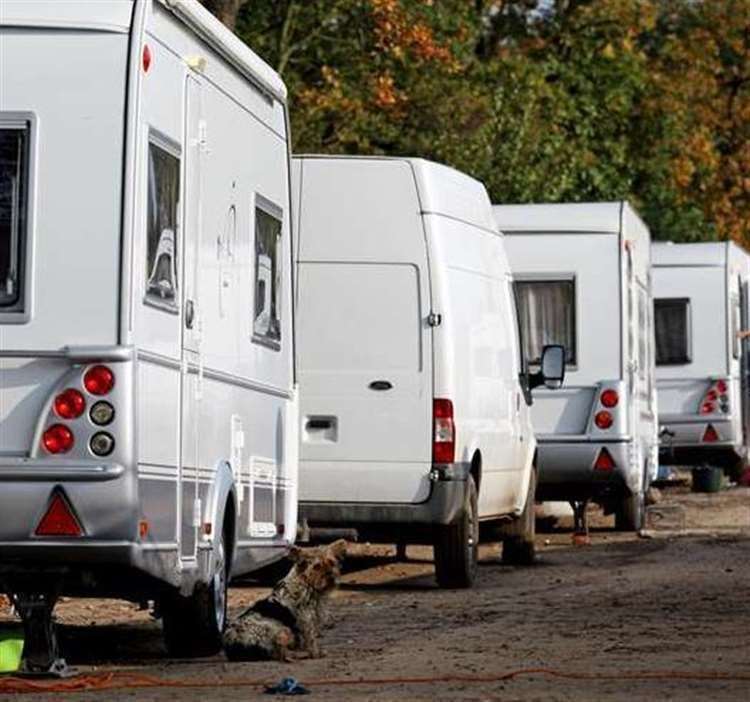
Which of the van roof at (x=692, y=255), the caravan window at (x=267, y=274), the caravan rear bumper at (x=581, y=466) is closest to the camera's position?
the caravan window at (x=267, y=274)

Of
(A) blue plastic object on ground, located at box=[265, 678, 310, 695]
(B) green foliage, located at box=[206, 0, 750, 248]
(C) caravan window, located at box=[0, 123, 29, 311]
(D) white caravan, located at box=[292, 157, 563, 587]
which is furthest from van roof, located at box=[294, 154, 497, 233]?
(B) green foliage, located at box=[206, 0, 750, 248]

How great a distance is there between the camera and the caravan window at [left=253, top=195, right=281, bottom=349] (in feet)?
45.6

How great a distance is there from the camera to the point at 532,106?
39.8 m

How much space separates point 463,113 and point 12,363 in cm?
2618

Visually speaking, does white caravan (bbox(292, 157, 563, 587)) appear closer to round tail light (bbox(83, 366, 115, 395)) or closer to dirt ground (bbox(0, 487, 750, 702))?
dirt ground (bbox(0, 487, 750, 702))

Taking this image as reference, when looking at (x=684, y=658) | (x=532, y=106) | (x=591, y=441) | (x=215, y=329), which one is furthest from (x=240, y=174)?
(x=532, y=106)

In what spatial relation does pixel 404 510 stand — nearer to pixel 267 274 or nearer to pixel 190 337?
pixel 267 274

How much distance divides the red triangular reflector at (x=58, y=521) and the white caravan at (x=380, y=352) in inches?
257

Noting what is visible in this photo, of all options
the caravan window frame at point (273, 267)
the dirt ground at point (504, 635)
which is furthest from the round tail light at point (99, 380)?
the caravan window frame at point (273, 267)

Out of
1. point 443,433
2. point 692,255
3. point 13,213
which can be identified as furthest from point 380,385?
point 692,255

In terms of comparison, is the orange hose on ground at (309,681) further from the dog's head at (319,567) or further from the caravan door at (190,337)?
the dog's head at (319,567)

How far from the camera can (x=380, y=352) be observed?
1734 cm

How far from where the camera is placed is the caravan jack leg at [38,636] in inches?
446

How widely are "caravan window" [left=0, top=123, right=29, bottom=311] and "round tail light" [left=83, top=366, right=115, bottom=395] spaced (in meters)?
0.41
